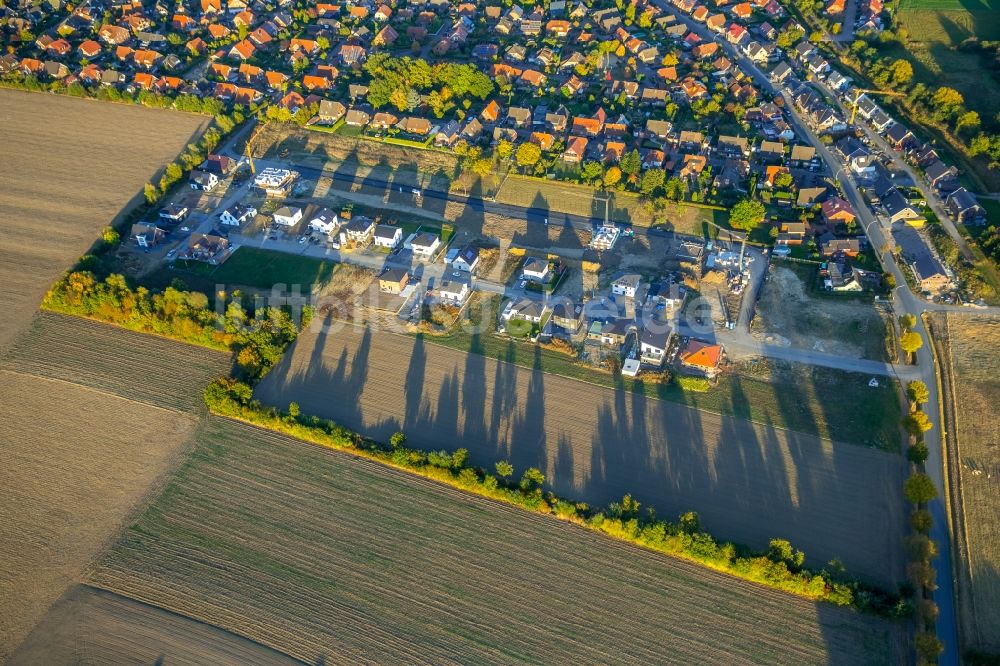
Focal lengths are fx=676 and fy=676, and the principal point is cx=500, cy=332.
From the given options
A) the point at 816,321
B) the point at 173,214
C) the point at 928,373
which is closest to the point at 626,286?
the point at 816,321

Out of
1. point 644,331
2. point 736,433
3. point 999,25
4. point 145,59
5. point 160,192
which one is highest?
point 999,25

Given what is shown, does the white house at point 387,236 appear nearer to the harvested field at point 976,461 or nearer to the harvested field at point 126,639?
the harvested field at point 126,639

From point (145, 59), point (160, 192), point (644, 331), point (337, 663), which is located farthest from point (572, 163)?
point (145, 59)

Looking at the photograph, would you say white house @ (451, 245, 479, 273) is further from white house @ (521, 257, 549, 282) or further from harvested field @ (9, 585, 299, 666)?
harvested field @ (9, 585, 299, 666)

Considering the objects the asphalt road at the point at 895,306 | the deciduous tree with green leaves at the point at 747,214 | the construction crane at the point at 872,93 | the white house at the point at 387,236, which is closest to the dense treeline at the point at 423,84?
the asphalt road at the point at 895,306

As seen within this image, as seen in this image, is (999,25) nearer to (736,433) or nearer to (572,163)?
(572,163)
